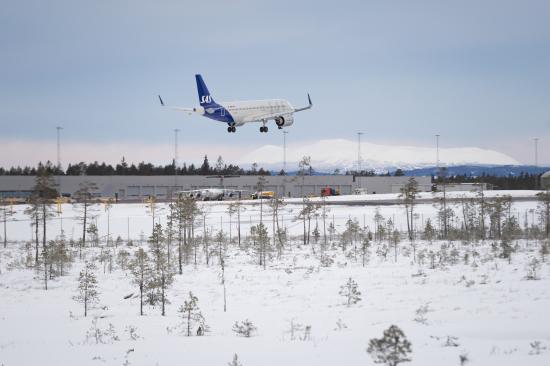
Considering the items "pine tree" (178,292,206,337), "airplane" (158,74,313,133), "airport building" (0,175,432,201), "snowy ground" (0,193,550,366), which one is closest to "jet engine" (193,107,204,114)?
"airplane" (158,74,313,133)

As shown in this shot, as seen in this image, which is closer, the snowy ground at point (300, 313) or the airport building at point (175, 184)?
the snowy ground at point (300, 313)

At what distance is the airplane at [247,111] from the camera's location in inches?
2044

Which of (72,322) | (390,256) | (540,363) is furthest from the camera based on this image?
(390,256)

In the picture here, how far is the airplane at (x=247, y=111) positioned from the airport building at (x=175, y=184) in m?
60.1

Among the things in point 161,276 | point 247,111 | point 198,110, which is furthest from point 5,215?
point 161,276

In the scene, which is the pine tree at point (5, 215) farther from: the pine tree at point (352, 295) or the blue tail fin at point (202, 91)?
the pine tree at point (352, 295)

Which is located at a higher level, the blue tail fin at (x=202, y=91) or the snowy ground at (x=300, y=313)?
the blue tail fin at (x=202, y=91)

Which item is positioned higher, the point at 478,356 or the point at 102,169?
the point at 102,169

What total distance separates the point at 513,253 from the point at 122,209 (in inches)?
2413

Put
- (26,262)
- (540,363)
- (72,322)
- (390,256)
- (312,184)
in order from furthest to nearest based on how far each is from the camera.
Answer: (312,184)
(26,262)
(390,256)
(72,322)
(540,363)

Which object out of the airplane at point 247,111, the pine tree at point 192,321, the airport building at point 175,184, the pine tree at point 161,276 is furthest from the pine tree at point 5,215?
the pine tree at point 192,321

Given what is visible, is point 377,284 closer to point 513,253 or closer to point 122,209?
point 513,253

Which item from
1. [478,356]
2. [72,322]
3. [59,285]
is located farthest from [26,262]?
[478,356]

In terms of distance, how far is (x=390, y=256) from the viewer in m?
41.6
